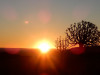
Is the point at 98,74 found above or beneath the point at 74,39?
beneath

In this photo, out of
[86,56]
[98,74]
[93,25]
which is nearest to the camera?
[98,74]

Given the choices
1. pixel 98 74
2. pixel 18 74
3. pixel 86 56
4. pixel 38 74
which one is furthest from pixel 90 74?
pixel 86 56

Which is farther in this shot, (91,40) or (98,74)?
(91,40)

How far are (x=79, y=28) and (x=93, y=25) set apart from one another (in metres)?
4.15

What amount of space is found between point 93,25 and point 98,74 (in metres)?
31.2

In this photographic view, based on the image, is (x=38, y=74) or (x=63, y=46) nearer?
(x=38, y=74)

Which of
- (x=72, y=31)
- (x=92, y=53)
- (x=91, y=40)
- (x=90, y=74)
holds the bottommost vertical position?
(x=90, y=74)

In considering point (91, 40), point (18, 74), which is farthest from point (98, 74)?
point (91, 40)

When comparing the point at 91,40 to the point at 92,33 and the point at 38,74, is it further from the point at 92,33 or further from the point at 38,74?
the point at 38,74

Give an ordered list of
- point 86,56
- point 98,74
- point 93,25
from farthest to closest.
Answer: point 93,25 → point 86,56 → point 98,74

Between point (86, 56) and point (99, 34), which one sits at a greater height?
point (99, 34)

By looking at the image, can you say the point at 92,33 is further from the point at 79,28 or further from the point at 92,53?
the point at 92,53

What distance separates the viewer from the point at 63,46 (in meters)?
38.8

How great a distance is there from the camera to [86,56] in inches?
1444
